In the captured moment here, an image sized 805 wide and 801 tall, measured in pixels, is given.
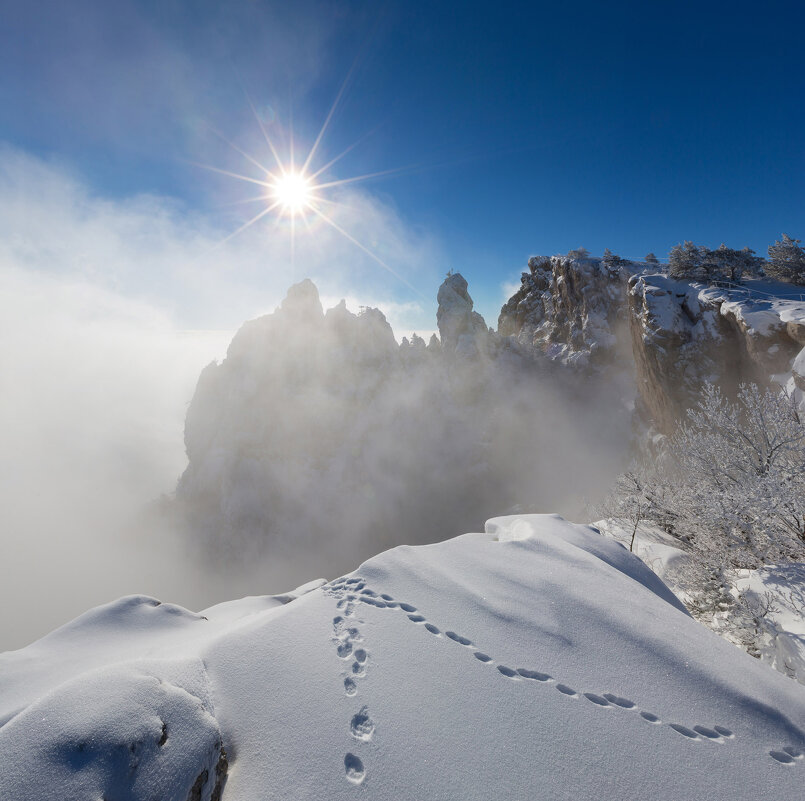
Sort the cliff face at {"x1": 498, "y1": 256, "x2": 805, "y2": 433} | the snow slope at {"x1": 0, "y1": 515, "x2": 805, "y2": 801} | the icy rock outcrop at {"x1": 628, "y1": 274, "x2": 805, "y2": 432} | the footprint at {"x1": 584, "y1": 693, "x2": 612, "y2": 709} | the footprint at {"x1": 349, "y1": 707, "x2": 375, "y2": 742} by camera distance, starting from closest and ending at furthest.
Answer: the snow slope at {"x1": 0, "y1": 515, "x2": 805, "y2": 801} < the footprint at {"x1": 349, "y1": 707, "x2": 375, "y2": 742} < the footprint at {"x1": 584, "y1": 693, "x2": 612, "y2": 709} < the icy rock outcrop at {"x1": 628, "y1": 274, "x2": 805, "y2": 432} < the cliff face at {"x1": 498, "y1": 256, "x2": 805, "y2": 433}

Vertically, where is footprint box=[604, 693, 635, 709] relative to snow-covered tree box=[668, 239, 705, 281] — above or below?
below

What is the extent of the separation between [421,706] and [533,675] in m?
1.43

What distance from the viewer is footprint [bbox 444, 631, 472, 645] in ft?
15.0

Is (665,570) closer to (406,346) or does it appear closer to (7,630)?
(406,346)

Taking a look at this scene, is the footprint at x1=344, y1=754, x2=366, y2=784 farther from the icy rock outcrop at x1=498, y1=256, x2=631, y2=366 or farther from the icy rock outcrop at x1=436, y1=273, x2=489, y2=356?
the icy rock outcrop at x1=498, y1=256, x2=631, y2=366

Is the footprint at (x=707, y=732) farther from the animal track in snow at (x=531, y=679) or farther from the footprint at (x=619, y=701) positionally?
the footprint at (x=619, y=701)

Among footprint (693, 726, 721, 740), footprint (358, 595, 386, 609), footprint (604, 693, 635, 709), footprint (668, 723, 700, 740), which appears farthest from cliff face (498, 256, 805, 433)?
footprint (358, 595, 386, 609)

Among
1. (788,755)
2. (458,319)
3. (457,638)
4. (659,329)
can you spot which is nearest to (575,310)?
(659,329)

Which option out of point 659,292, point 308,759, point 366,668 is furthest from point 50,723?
point 659,292

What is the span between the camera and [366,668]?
13.7 ft

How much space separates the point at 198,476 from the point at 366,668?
2063 inches

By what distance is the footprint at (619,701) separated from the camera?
148 inches

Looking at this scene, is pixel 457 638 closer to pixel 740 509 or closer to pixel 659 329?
pixel 740 509

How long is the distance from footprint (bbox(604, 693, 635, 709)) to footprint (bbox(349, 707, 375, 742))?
264cm
